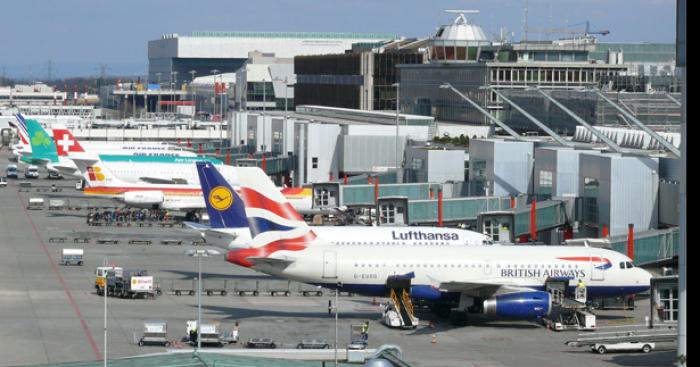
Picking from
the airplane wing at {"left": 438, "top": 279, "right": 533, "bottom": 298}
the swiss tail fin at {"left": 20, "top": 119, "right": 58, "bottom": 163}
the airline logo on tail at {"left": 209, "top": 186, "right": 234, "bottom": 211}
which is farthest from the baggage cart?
the swiss tail fin at {"left": 20, "top": 119, "right": 58, "bottom": 163}

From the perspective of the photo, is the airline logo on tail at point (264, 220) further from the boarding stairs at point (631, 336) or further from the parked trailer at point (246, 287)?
the boarding stairs at point (631, 336)

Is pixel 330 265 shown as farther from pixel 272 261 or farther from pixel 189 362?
pixel 189 362

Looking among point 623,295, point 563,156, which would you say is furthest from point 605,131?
point 623,295

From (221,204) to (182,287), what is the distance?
4.98 meters

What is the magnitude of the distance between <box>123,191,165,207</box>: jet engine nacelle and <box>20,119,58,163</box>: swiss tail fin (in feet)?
123

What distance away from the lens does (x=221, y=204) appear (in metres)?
66.6

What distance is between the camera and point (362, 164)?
391ft

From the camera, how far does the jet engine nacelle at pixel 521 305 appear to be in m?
53.8

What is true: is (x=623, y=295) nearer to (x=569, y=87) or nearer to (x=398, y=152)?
(x=398, y=152)

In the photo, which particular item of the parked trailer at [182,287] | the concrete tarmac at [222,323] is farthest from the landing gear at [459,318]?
the parked trailer at [182,287]

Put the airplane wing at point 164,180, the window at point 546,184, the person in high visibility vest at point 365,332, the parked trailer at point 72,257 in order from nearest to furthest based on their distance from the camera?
1. the person in high visibility vest at point 365,332
2. the parked trailer at point 72,257
3. the window at point 546,184
4. the airplane wing at point 164,180

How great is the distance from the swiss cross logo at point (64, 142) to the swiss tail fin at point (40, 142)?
2.02m

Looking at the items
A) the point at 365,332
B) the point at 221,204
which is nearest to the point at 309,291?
the point at 221,204

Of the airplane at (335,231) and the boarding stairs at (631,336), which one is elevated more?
the airplane at (335,231)
